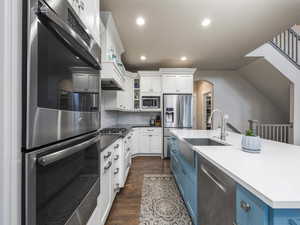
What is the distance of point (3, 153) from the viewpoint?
1.48 ft

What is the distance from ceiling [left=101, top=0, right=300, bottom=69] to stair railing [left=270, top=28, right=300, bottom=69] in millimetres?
749

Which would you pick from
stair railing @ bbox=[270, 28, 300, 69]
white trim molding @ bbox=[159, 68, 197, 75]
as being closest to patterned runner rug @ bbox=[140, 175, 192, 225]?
white trim molding @ bbox=[159, 68, 197, 75]

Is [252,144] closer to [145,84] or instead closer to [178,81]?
[178,81]

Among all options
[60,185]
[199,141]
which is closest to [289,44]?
[199,141]

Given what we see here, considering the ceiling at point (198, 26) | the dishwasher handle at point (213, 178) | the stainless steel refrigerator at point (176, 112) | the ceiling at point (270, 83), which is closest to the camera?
the dishwasher handle at point (213, 178)

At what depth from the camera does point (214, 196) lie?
1.13 meters

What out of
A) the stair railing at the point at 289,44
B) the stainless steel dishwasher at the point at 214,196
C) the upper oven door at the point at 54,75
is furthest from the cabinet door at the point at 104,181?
the stair railing at the point at 289,44

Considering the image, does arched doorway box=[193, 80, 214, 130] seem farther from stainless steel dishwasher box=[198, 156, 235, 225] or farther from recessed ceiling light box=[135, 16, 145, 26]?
stainless steel dishwasher box=[198, 156, 235, 225]

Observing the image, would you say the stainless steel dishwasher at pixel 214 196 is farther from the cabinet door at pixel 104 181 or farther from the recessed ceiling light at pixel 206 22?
the recessed ceiling light at pixel 206 22

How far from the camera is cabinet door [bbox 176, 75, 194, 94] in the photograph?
4559 mm

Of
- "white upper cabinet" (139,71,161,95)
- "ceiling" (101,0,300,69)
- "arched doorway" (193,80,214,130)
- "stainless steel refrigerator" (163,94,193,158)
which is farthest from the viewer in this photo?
"arched doorway" (193,80,214,130)

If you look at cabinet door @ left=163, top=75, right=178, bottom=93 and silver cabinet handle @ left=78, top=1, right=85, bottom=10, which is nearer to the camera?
silver cabinet handle @ left=78, top=1, right=85, bottom=10

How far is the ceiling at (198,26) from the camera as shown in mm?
2205

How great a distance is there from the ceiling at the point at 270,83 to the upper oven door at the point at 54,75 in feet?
15.2
